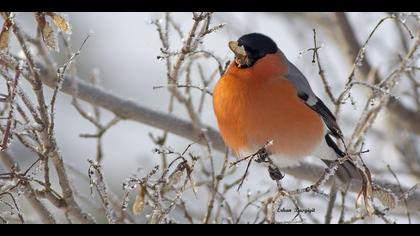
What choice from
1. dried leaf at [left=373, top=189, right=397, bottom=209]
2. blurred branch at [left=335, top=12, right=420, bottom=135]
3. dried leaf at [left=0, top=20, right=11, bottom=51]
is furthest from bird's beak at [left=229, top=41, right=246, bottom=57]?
blurred branch at [left=335, top=12, right=420, bottom=135]

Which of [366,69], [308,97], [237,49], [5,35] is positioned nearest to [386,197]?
[237,49]

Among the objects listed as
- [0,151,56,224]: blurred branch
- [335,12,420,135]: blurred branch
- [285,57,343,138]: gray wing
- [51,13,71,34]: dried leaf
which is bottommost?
[0,151,56,224]: blurred branch

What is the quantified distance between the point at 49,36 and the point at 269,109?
3.21ft

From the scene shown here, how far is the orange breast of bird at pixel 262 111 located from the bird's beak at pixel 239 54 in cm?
3

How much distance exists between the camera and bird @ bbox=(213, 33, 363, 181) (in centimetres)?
228

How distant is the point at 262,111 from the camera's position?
2.28 m

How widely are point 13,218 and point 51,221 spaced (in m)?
0.19

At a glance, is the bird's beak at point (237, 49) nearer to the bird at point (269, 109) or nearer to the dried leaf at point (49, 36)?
the bird at point (269, 109)

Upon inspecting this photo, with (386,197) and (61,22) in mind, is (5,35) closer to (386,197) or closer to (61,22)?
(61,22)

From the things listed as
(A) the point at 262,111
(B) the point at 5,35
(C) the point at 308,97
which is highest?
(C) the point at 308,97

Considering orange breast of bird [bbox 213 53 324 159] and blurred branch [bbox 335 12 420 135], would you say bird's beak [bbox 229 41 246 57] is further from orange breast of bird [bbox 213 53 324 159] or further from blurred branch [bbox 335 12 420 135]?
blurred branch [bbox 335 12 420 135]

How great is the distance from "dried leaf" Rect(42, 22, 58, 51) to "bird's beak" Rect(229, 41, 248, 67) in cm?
64

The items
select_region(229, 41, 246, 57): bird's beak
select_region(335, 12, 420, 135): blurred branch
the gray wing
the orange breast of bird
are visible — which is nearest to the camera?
select_region(229, 41, 246, 57): bird's beak
